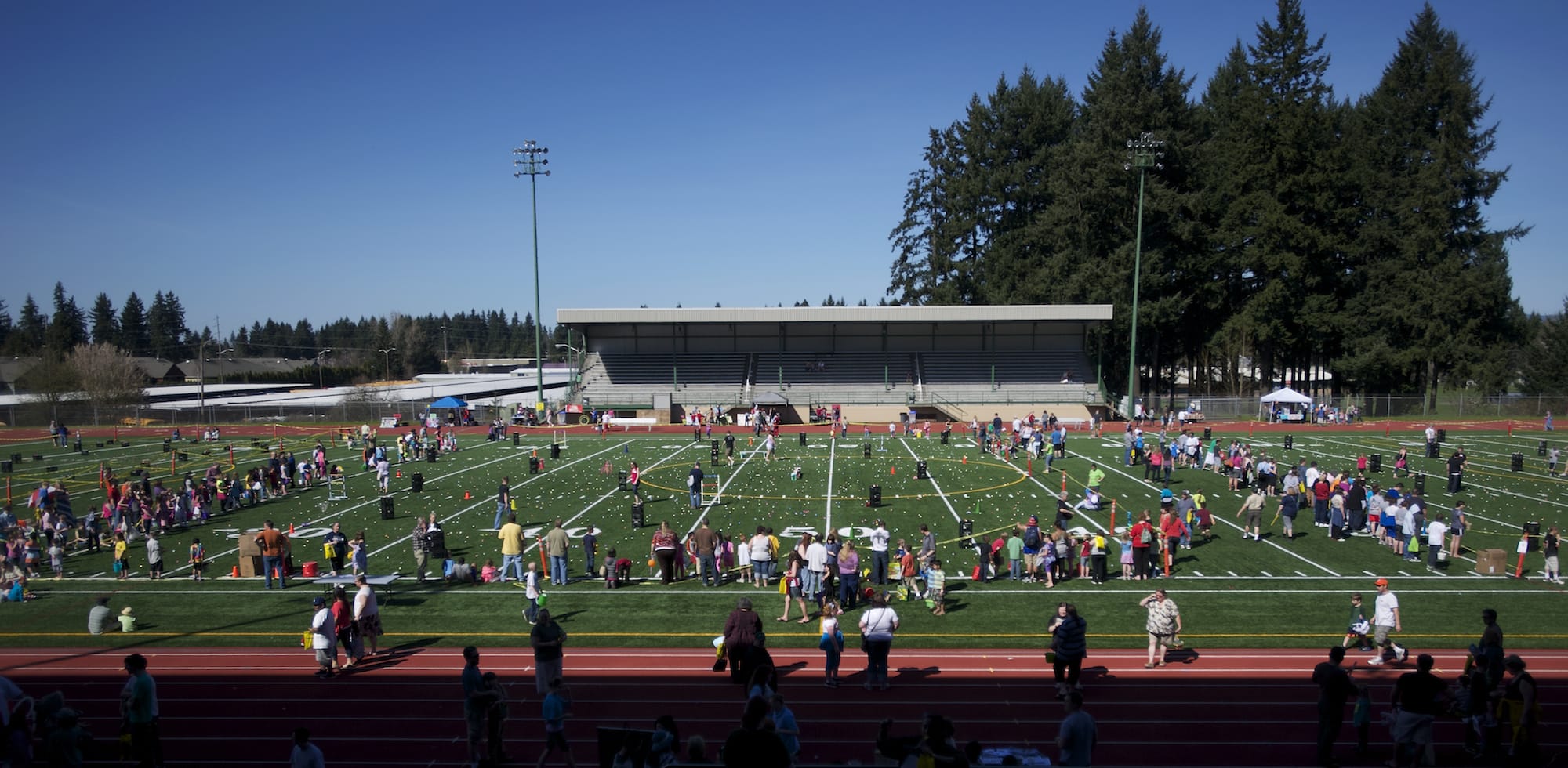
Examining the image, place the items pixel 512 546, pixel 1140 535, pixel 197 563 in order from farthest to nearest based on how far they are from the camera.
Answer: pixel 197 563, pixel 512 546, pixel 1140 535

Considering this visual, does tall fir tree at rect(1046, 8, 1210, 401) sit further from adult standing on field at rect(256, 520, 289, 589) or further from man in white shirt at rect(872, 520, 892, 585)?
adult standing on field at rect(256, 520, 289, 589)

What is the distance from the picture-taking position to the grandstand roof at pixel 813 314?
58188 millimetres

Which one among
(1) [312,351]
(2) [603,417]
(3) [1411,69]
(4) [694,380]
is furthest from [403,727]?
(1) [312,351]

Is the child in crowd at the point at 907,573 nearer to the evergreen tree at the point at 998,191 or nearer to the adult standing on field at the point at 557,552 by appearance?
the adult standing on field at the point at 557,552

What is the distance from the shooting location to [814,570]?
1570 cm

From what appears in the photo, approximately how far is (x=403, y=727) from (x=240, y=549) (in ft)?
34.2

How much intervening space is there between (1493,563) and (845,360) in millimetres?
45886

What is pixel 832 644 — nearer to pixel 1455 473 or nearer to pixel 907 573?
pixel 907 573

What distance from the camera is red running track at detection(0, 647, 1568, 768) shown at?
10195 millimetres

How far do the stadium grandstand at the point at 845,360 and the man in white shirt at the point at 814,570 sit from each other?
1472 inches

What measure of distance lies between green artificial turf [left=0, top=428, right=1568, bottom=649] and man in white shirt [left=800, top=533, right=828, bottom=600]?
25.0 inches

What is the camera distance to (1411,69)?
53.8m

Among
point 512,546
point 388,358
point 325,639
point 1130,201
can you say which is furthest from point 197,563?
point 388,358

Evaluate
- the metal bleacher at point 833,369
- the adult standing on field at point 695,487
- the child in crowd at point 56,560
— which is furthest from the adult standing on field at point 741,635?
the metal bleacher at point 833,369
